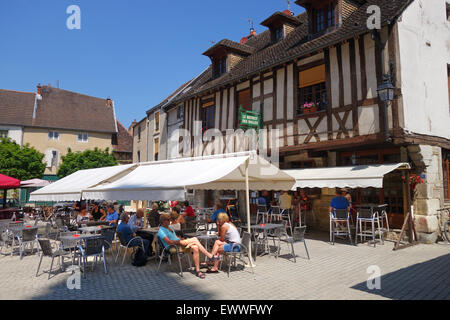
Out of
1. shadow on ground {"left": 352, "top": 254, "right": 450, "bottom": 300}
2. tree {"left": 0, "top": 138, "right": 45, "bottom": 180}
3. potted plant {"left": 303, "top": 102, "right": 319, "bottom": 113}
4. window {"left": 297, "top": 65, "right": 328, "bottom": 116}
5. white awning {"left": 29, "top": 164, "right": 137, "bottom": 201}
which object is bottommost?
shadow on ground {"left": 352, "top": 254, "right": 450, "bottom": 300}

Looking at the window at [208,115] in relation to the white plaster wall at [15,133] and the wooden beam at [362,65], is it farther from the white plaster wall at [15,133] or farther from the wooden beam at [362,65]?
the white plaster wall at [15,133]

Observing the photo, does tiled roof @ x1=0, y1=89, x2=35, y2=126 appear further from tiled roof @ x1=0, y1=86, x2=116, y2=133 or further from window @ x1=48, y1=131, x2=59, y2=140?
window @ x1=48, y1=131, x2=59, y2=140

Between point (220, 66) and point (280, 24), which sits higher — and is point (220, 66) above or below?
below

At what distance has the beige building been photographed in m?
27.3

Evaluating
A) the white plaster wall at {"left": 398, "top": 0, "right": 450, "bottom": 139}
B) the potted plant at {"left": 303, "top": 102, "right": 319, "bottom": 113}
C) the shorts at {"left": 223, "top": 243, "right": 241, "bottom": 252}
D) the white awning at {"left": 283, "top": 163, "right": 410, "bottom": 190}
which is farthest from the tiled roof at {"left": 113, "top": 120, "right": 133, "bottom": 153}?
the shorts at {"left": 223, "top": 243, "right": 241, "bottom": 252}

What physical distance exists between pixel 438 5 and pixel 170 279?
10.7m

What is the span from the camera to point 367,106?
27.9ft

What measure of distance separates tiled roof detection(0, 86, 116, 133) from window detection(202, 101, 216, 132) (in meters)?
18.8

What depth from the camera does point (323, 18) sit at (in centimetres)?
1064

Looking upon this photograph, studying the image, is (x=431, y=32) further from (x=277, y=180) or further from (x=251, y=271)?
(x=251, y=271)

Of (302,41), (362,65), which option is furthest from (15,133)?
(362,65)

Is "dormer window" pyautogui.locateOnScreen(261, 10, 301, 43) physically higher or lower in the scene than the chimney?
lower

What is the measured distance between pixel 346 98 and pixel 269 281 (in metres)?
5.93

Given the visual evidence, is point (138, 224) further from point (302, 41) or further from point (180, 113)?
point (180, 113)
